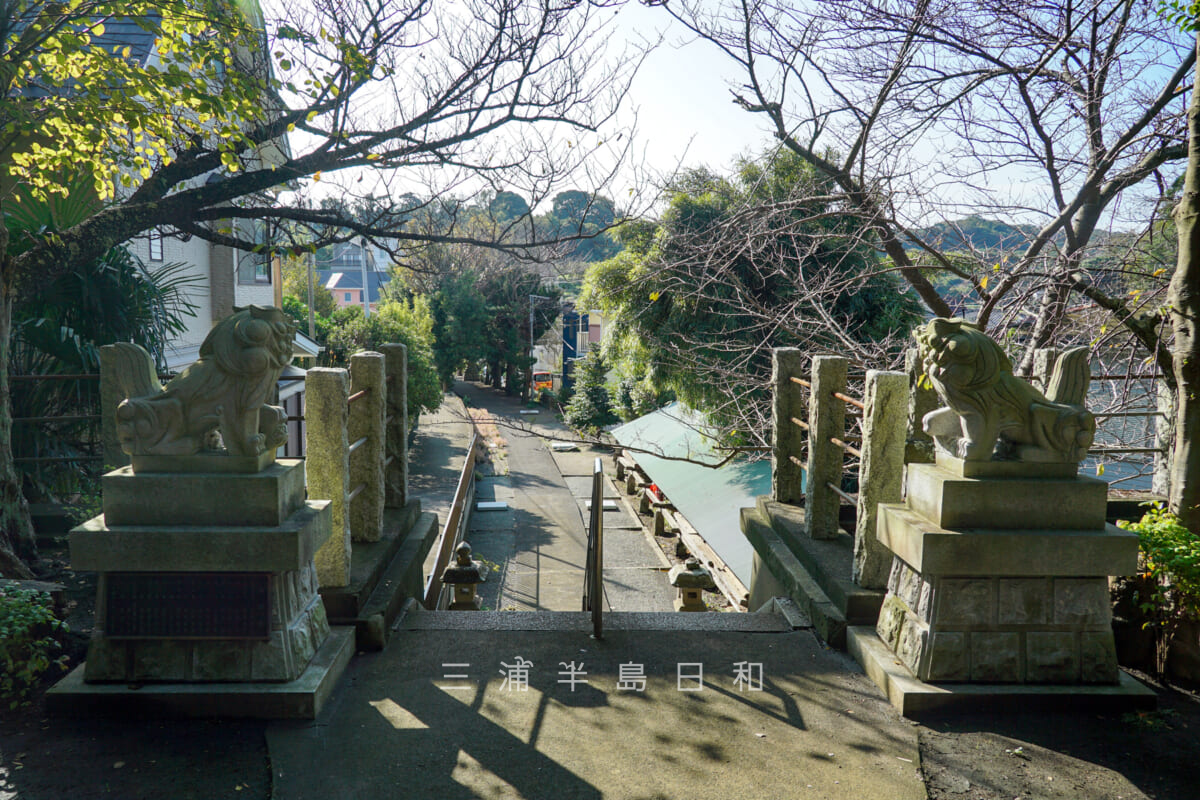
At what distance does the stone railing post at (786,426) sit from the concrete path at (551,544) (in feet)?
7.69

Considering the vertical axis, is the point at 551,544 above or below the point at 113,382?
below

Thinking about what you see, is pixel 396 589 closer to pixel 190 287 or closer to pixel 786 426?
pixel 786 426

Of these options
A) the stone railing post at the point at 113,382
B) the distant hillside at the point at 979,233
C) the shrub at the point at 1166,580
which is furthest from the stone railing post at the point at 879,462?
the stone railing post at the point at 113,382

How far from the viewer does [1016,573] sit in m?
3.53

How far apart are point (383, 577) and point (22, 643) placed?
5.84 feet

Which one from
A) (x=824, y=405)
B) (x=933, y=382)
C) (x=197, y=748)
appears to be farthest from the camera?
(x=824, y=405)

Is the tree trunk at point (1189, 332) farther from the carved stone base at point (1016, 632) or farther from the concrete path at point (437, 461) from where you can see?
the concrete path at point (437, 461)

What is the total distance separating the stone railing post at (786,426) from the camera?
5922 mm

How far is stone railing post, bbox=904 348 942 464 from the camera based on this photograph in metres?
4.16

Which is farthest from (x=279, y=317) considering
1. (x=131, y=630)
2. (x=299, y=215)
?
(x=299, y=215)

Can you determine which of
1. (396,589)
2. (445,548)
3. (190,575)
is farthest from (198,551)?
(445,548)

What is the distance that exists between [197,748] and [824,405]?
153 inches

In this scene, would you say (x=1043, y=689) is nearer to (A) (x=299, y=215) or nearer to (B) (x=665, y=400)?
(A) (x=299, y=215)

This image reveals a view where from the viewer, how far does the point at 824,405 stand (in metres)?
5.11
